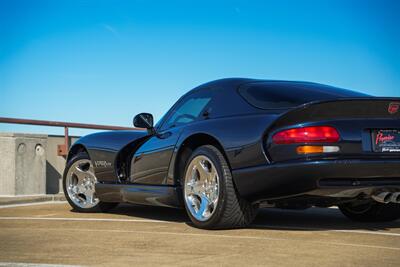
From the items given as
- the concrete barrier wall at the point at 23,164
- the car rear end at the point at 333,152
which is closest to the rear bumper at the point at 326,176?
the car rear end at the point at 333,152

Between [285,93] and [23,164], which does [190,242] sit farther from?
[23,164]

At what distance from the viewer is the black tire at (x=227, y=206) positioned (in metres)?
4.94

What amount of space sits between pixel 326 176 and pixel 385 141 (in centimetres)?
56

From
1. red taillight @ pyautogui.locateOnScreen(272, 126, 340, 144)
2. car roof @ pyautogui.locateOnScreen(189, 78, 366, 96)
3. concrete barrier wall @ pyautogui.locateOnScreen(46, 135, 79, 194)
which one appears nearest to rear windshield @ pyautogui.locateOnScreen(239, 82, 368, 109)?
car roof @ pyautogui.locateOnScreen(189, 78, 366, 96)

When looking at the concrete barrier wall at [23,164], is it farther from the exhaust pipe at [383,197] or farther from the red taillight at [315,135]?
the exhaust pipe at [383,197]

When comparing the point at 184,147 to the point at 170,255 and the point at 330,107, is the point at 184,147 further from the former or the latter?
the point at 170,255

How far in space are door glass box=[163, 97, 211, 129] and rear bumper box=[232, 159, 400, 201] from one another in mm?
1224

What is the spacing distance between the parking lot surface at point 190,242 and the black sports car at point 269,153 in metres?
0.25

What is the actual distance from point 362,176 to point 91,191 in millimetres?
3614

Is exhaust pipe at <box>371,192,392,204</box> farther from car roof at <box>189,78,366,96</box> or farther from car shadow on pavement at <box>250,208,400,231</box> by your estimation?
car roof at <box>189,78,366,96</box>

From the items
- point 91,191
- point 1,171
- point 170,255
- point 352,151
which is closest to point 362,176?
point 352,151

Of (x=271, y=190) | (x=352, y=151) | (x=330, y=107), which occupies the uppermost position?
(x=330, y=107)

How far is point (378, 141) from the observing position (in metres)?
4.64

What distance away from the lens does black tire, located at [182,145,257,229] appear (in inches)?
194
